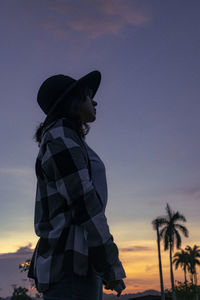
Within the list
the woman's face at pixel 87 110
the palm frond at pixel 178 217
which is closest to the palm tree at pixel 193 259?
the palm frond at pixel 178 217

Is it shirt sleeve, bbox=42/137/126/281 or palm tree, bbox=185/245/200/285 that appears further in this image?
palm tree, bbox=185/245/200/285

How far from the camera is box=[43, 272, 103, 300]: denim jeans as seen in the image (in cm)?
201

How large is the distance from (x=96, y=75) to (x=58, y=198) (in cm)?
119

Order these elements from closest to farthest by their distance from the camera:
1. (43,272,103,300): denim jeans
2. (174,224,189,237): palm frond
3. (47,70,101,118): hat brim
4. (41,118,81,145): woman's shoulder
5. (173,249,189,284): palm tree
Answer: (43,272,103,300): denim jeans → (41,118,81,145): woman's shoulder → (47,70,101,118): hat brim → (174,224,189,237): palm frond → (173,249,189,284): palm tree

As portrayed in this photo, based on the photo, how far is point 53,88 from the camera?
9.09 feet

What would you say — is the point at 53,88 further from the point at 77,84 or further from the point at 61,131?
the point at 61,131

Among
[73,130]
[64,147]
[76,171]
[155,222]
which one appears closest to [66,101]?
[73,130]

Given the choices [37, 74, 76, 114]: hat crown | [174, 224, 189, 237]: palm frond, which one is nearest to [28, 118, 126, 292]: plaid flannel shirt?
[37, 74, 76, 114]: hat crown

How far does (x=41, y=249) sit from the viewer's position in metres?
2.19

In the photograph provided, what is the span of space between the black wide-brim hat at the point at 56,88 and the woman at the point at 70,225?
33cm

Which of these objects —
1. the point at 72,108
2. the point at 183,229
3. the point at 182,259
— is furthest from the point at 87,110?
the point at 182,259

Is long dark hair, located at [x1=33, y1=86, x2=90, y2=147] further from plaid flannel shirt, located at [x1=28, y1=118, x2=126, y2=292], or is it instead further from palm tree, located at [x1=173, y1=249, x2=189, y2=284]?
palm tree, located at [x1=173, y1=249, x2=189, y2=284]

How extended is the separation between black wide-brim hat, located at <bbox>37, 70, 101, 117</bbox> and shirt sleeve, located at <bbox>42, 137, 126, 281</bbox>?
57cm

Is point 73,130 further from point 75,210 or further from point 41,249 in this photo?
point 41,249
